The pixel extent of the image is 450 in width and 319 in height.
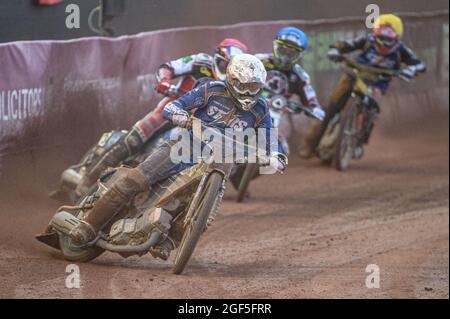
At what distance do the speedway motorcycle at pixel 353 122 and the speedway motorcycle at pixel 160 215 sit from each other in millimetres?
7258

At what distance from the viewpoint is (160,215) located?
977cm

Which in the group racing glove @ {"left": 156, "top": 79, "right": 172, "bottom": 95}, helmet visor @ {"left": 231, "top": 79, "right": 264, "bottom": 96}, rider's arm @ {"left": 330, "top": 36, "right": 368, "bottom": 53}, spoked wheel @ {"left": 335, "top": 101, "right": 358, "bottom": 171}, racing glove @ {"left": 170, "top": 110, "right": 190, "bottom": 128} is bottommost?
spoked wheel @ {"left": 335, "top": 101, "right": 358, "bottom": 171}

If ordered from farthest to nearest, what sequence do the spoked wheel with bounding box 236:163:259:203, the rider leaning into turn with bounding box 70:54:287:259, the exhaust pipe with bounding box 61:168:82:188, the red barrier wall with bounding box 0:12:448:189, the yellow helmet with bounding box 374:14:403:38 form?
the yellow helmet with bounding box 374:14:403:38, the spoked wheel with bounding box 236:163:259:203, the exhaust pipe with bounding box 61:168:82:188, the red barrier wall with bounding box 0:12:448:189, the rider leaning into turn with bounding box 70:54:287:259

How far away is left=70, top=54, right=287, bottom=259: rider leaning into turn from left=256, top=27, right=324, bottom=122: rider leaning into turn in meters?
3.39

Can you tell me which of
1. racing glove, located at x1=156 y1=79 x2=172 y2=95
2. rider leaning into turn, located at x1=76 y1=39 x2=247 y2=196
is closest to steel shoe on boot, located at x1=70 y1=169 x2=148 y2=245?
racing glove, located at x1=156 y1=79 x2=172 y2=95

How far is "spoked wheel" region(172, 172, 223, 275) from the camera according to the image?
9531 mm

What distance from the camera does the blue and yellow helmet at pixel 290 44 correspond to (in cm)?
1320

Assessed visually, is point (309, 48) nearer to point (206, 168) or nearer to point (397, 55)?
point (397, 55)

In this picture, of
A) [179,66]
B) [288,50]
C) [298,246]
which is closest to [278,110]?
[288,50]

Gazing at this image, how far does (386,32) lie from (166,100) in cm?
517

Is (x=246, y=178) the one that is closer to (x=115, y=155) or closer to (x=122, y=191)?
(x=115, y=155)

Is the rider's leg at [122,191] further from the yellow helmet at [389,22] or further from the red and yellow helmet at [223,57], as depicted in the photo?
the yellow helmet at [389,22]

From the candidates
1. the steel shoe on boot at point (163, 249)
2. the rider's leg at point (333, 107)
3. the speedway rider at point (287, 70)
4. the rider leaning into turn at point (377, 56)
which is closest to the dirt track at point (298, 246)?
the steel shoe on boot at point (163, 249)

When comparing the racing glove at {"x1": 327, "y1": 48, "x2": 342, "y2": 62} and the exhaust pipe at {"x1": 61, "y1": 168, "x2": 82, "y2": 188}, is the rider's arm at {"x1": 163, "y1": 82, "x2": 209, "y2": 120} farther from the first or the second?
the racing glove at {"x1": 327, "y1": 48, "x2": 342, "y2": 62}
